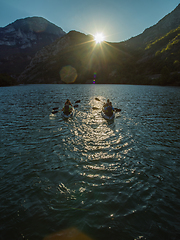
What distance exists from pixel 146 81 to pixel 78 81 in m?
92.0

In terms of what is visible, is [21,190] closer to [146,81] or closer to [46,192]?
[46,192]

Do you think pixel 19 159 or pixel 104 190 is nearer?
pixel 104 190

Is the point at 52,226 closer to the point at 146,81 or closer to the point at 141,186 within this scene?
the point at 141,186

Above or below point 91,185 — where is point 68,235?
below

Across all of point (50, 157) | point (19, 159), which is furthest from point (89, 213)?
point (19, 159)

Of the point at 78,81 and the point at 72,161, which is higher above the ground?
the point at 78,81

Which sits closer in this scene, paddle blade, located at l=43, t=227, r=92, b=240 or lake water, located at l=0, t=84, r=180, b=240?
paddle blade, located at l=43, t=227, r=92, b=240

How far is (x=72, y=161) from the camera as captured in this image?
9.55 metres

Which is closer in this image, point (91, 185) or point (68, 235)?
point (68, 235)

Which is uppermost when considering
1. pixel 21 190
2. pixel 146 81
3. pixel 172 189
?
pixel 146 81

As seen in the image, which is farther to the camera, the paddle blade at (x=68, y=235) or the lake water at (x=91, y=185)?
the lake water at (x=91, y=185)

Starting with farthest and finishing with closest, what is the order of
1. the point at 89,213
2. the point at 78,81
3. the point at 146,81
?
1. the point at 78,81
2. the point at 146,81
3. the point at 89,213

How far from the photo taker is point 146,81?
11069 centimetres

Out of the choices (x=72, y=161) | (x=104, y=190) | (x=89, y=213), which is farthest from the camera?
(x=72, y=161)
